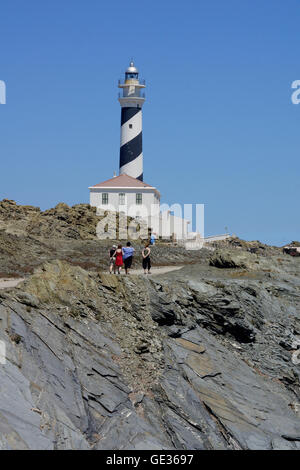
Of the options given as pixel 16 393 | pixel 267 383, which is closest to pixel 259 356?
pixel 267 383

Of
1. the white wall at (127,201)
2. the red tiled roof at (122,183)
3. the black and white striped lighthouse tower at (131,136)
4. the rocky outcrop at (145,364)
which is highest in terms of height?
the black and white striped lighthouse tower at (131,136)

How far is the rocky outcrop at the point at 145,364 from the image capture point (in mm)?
14859

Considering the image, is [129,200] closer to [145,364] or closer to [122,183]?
[122,183]

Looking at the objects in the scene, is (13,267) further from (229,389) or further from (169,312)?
(229,389)

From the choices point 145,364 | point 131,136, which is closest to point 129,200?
point 131,136

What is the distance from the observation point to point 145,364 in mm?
18922

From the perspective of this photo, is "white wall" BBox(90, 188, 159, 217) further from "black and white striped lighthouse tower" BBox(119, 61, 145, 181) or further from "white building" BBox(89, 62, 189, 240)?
"black and white striped lighthouse tower" BBox(119, 61, 145, 181)

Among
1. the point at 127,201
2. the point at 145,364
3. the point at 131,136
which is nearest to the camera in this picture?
the point at 145,364

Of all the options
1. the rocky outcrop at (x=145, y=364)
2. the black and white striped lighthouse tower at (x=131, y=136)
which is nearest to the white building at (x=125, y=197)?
the black and white striped lighthouse tower at (x=131, y=136)

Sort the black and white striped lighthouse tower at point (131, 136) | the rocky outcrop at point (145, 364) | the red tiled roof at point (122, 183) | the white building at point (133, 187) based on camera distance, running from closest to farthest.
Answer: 1. the rocky outcrop at point (145, 364)
2. the white building at point (133, 187)
3. the red tiled roof at point (122, 183)
4. the black and white striped lighthouse tower at point (131, 136)

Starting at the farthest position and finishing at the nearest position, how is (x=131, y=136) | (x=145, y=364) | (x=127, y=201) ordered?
(x=131, y=136), (x=127, y=201), (x=145, y=364)

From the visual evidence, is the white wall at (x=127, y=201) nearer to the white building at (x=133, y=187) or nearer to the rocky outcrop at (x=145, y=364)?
the white building at (x=133, y=187)
